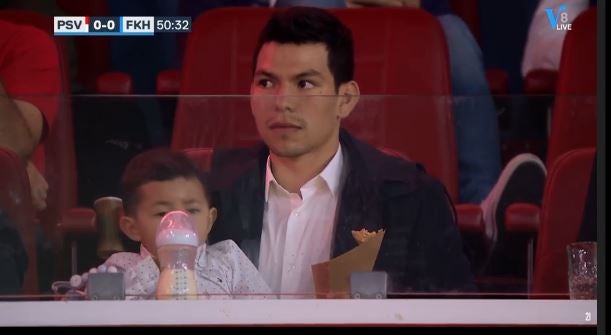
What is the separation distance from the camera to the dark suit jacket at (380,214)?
2.78 meters

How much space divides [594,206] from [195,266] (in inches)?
29.6

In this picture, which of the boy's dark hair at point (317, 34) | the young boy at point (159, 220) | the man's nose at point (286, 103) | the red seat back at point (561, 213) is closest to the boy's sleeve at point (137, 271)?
the young boy at point (159, 220)

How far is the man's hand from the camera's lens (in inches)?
112

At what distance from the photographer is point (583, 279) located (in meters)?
2.83

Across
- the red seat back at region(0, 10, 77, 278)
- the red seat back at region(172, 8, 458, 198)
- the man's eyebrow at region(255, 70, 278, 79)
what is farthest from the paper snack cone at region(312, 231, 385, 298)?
the man's eyebrow at region(255, 70, 278, 79)

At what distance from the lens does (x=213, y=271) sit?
2756 mm

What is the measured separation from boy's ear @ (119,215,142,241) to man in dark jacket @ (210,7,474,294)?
0.46 ft

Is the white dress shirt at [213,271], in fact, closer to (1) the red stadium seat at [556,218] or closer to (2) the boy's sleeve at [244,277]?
(2) the boy's sleeve at [244,277]

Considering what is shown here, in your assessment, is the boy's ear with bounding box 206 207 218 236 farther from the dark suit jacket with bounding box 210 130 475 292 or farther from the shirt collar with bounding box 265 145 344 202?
the shirt collar with bounding box 265 145 344 202

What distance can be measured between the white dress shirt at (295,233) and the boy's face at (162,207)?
114 millimetres

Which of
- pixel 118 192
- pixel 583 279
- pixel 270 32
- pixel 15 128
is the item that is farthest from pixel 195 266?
pixel 270 32

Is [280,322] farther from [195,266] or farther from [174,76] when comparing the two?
[174,76]

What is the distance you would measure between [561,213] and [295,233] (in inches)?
19.8

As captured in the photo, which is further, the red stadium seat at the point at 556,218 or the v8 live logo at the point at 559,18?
the v8 live logo at the point at 559,18
